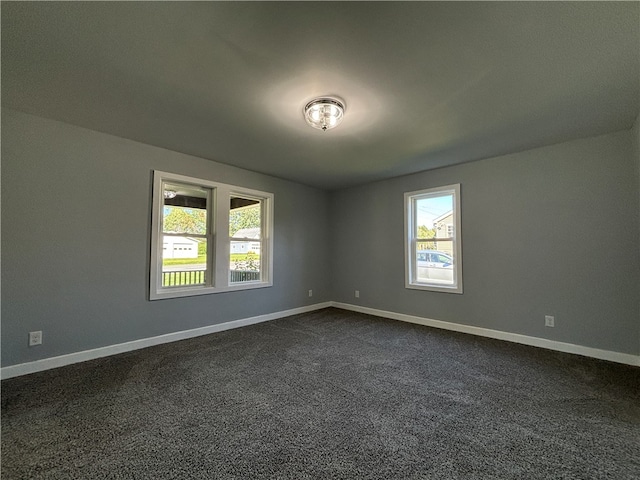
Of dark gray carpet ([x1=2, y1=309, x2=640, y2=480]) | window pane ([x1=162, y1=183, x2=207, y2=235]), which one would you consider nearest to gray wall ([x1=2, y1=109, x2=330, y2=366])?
window pane ([x1=162, y1=183, x2=207, y2=235])

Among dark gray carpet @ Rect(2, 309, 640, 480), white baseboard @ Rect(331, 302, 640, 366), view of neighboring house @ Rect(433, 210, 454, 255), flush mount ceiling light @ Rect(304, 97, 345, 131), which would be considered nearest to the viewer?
dark gray carpet @ Rect(2, 309, 640, 480)

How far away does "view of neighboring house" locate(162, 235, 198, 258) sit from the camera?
357 centimetres

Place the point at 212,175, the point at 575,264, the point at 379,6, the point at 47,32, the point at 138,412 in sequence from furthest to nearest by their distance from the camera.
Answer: the point at 212,175 < the point at 575,264 < the point at 138,412 < the point at 47,32 < the point at 379,6

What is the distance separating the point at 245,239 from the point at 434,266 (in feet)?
10.2

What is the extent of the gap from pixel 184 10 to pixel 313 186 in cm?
395

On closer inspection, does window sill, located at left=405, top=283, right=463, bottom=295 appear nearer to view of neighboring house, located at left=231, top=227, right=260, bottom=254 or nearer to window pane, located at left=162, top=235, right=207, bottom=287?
view of neighboring house, located at left=231, top=227, right=260, bottom=254

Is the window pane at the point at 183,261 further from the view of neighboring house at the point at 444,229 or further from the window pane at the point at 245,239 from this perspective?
the view of neighboring house at the point at 444,229

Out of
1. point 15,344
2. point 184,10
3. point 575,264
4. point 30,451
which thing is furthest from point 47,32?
point 575,264

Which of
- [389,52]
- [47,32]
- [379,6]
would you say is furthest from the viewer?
[389,52]

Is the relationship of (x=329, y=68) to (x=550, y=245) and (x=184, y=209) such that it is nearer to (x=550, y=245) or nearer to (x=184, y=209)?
(x=184, y=209)

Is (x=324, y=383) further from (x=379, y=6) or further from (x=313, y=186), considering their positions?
(x=313, y=186)

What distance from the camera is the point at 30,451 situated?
5.05 ft

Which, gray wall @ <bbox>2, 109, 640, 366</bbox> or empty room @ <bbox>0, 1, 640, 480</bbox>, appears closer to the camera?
empty room @ <bbox>0, 1, 640, 480</bbox>

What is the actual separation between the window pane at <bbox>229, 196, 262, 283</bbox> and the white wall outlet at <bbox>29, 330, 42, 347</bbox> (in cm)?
209
